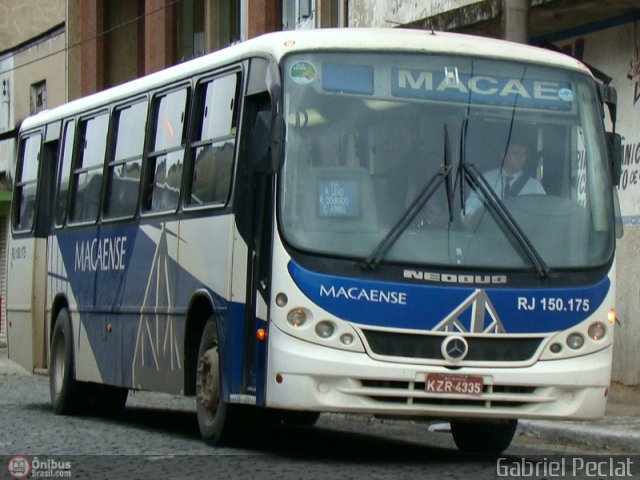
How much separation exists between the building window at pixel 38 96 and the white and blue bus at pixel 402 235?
23.3 metres

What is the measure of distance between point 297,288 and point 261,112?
3.84 feet

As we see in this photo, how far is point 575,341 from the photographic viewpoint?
10.6m

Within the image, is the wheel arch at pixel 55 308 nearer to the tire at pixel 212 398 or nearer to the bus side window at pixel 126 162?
the bus side window at pixel 126 162

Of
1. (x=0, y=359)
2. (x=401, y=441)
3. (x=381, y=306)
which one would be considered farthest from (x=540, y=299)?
(x=0, y=359)

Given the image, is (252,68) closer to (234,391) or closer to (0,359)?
(234,391)

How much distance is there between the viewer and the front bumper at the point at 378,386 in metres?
10.1

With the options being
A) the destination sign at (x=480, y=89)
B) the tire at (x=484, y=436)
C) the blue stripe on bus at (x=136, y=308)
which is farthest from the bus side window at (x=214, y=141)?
the tire at (x=484, y=436)

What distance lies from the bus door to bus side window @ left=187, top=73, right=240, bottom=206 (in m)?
4.79

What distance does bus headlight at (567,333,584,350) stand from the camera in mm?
10578

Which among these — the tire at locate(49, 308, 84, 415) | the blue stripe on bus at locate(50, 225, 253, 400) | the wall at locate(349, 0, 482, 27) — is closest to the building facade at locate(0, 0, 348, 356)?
the wall at locate(349, 0, 482, 27)

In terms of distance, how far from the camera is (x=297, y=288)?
403 inches

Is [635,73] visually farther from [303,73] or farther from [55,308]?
[303,73]

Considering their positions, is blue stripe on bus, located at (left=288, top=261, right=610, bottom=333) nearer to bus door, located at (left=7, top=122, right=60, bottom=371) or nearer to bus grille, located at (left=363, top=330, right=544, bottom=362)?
bus grille, located at (left=363, top=330, right=544, bottom=362)

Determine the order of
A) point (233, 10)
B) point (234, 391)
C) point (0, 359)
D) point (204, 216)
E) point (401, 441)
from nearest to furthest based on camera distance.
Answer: point (234, 391) < point (204, 216) < point (401, 441) < point (233, 10) < point (0, 359)
